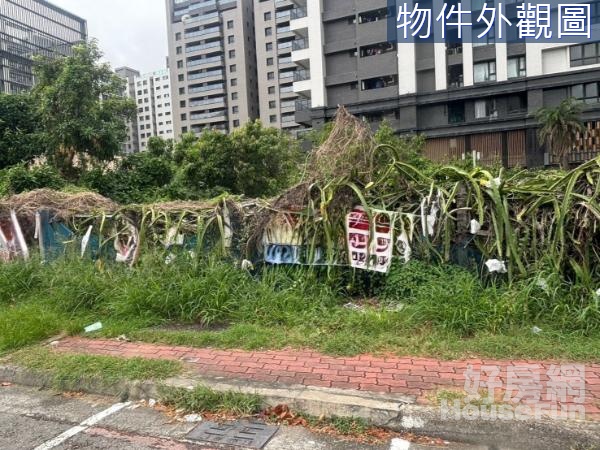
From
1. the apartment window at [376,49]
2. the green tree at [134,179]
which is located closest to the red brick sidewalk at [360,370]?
the green tree at [134,179]

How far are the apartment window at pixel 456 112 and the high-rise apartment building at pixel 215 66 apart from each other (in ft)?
146

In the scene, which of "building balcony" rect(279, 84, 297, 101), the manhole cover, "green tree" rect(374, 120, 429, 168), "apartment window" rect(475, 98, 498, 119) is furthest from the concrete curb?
"building balcony" rect(279, 84, 297, 101)

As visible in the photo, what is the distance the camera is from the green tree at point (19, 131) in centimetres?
1383

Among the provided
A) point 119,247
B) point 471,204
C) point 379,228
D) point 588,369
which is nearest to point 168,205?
point 119,247

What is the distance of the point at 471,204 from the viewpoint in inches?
218

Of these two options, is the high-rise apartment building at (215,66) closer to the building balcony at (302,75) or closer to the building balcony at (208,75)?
the building balcony at (208,75)

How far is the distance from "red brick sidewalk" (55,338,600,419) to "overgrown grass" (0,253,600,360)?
0.59 ft

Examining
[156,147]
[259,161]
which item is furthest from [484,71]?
[156,147]

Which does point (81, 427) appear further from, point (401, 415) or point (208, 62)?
point (208, 62)

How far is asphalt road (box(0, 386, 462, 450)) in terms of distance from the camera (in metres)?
3.18

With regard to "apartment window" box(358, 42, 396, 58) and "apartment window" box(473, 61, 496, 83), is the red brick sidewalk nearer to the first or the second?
"apartment window" box(473, 61, 496, 83)

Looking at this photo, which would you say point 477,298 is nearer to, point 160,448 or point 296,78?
point 160,448

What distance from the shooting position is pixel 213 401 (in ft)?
12.1

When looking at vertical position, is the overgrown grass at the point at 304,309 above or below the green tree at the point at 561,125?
below
